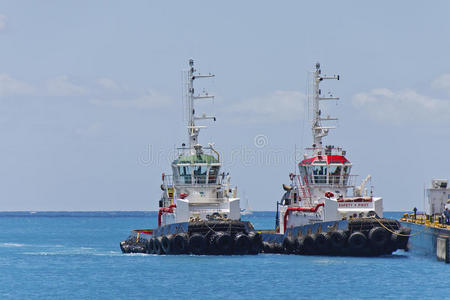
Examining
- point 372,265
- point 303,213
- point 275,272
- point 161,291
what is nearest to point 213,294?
point 161,291

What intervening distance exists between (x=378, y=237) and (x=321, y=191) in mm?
7736

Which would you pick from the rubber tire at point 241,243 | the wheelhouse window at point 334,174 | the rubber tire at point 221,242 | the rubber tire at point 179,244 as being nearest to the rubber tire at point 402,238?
the wheelhouse window at point 334,174

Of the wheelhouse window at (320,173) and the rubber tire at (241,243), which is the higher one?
the wheelhouse window at (320,173)

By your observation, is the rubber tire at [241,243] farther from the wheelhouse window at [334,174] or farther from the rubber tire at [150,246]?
the wheelhouse window at [334,174]

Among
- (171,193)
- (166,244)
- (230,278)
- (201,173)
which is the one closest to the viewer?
(230,278)

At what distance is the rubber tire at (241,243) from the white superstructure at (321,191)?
512 centimetres

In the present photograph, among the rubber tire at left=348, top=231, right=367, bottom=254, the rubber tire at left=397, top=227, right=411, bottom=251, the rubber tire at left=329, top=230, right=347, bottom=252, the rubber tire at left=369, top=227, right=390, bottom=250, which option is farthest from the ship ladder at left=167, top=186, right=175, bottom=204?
the rubber tire at left=397, top=227, right=411, bottom=251

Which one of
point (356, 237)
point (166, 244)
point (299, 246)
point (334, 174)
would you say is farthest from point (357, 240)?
point (166, 244)

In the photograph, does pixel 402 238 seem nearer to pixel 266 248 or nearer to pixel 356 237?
pixel 356 237

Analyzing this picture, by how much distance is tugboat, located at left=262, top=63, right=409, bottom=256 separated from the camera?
60.8 m

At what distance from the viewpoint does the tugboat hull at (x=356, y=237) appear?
60438 mm

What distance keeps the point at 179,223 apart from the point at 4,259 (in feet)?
60.2

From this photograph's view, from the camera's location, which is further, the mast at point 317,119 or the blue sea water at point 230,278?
the mast at point 317,119

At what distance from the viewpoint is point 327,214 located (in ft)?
207
